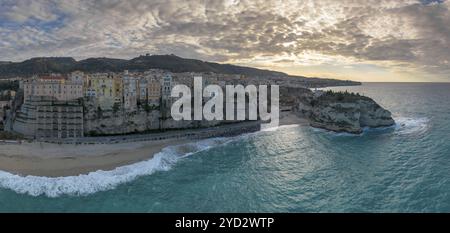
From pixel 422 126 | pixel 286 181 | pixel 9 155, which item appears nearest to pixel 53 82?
pixel 9 155

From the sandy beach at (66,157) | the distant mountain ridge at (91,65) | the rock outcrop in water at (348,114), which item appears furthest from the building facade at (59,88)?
the distant mountain ridge at (91,65)

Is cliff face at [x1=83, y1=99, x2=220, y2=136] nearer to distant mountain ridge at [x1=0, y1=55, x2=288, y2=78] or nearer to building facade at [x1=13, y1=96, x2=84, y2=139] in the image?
building facade at [x1=13, y1=96, x2=84, y2=139]

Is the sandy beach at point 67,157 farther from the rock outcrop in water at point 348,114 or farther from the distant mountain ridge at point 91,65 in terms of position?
the distant mountain ridge at point 91,65

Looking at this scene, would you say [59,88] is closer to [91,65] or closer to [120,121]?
[120,121]

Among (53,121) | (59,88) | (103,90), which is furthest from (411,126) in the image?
(59,88)
